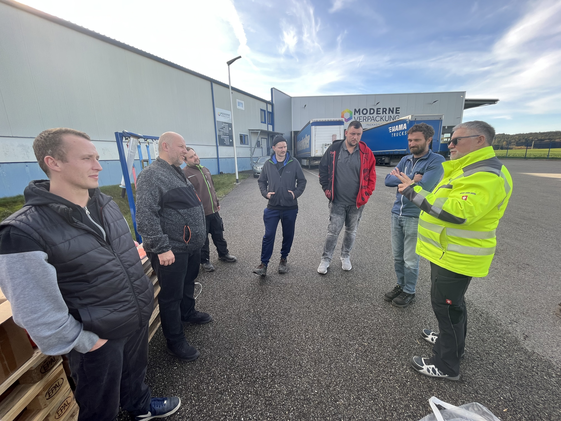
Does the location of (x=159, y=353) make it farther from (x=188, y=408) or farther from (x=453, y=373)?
(x=453, y=373)

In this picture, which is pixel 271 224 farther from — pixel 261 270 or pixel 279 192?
pixel 261 270

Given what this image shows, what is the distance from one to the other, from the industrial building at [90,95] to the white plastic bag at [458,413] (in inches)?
298

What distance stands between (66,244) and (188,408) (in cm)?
149

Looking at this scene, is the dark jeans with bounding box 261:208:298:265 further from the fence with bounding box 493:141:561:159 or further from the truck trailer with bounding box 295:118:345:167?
the fence with bounding box 493:141:561:159

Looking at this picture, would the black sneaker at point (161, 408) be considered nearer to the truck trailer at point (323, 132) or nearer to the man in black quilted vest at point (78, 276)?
the man in black quilted vest at point (78, 276)

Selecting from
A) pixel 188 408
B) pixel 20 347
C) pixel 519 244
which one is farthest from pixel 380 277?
pixel 20 347

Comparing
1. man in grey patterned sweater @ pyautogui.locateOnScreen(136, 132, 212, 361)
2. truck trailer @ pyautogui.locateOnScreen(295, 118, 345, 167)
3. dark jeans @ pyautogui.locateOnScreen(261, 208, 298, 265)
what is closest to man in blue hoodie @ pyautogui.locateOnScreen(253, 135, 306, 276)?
dark jeans @ pyautogui.locateOnScreen(261, 208, 298, 265)

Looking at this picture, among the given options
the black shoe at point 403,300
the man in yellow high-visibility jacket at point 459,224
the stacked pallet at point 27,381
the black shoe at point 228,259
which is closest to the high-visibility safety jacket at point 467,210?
the man in yellow high-visibility jacket at point 459,224

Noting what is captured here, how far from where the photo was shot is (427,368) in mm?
1963

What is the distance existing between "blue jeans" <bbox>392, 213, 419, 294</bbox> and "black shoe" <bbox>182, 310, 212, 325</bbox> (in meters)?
2.34

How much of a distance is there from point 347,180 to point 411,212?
39.7 inches

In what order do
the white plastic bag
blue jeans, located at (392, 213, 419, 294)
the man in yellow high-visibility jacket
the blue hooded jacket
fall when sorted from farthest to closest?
blue jeans, located at (392, 213, 419, 294) < the blue hooded jacket < the man in yellow high-visibility jacket < the white plastic bag

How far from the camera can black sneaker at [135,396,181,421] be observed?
164 cm

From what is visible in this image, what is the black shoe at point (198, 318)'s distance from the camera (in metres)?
2.59
